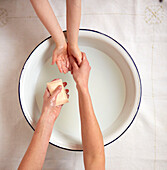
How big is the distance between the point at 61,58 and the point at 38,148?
1.23ft

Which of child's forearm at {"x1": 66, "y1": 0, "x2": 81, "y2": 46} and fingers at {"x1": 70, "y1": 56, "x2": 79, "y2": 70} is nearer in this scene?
child's forearm at {"x1": 66, "y1": 0, "x2": 81, "y2": 46}

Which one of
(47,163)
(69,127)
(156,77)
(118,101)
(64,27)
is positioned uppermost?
(64,27)

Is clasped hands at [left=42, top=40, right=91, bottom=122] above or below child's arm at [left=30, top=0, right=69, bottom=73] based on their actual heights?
below

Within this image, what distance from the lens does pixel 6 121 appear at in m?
0.82

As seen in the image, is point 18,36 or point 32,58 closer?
point 32,58

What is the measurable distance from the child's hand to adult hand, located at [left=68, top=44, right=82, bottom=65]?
2 cm

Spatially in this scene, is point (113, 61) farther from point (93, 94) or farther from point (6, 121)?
point (6, 121)

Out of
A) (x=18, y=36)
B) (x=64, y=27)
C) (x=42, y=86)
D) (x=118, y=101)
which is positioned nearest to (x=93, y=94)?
(x=118, y=101)

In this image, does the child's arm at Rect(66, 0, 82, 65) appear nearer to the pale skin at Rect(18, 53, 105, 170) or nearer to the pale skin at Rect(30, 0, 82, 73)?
the pale skin at Rect(30, 0, 82, 73)

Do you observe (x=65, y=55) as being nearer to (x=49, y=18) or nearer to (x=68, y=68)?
(x=68, y=68)

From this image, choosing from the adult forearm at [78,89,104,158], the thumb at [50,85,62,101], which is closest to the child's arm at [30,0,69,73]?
the thumb at [50,85,62,101]

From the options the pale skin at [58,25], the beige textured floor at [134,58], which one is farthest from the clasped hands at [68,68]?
the beige textured floor at [134,58]

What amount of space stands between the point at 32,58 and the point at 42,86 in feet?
0.49

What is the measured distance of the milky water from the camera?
0.80 metres
